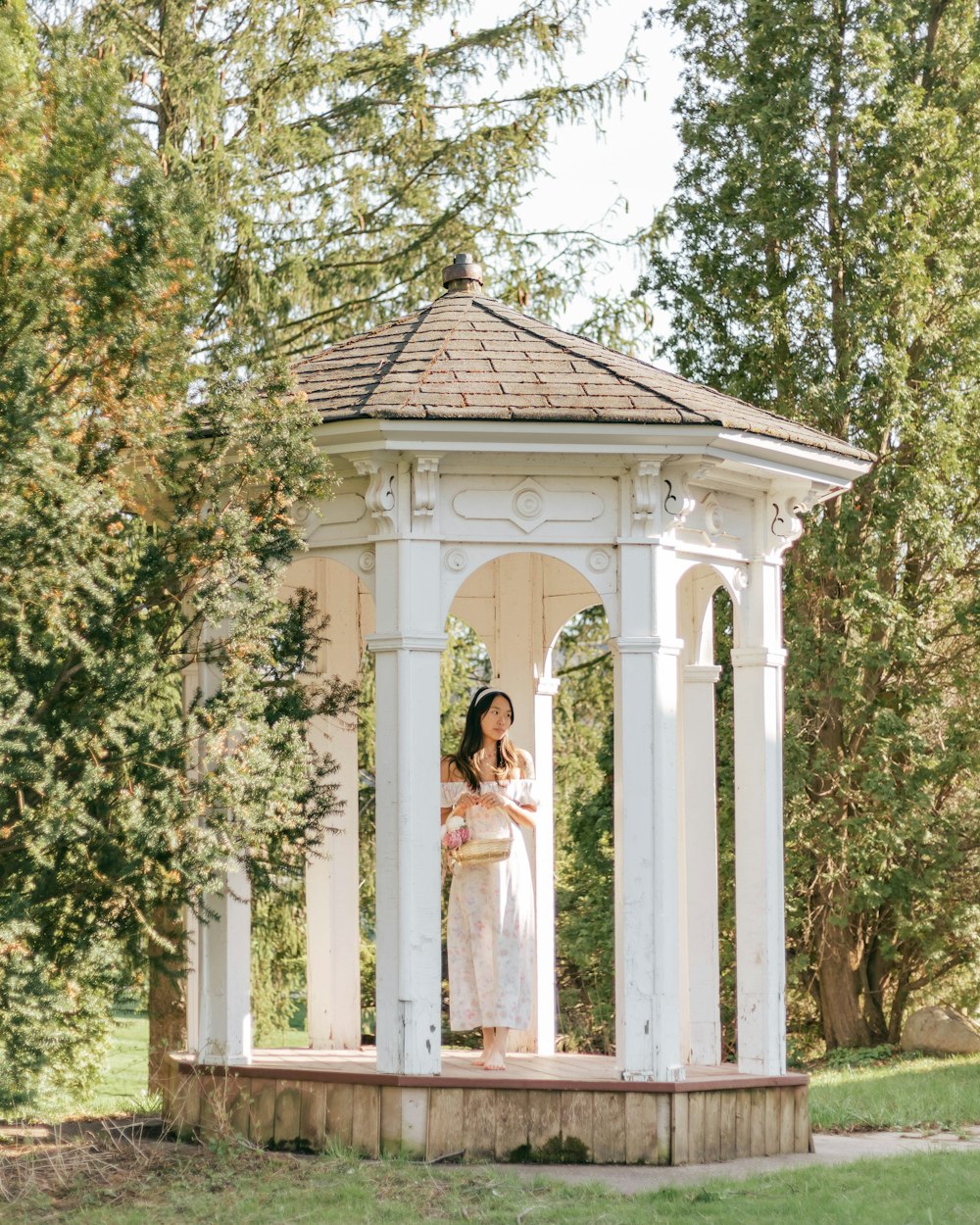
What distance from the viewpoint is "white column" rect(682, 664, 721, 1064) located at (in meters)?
9.66

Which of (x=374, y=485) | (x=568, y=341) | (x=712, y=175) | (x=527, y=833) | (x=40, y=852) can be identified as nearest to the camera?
(x=40, y=852)

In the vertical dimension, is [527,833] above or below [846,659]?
below

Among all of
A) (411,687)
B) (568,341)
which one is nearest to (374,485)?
(411,687)

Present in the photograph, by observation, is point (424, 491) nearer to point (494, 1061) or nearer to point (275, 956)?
point (494, 1061)

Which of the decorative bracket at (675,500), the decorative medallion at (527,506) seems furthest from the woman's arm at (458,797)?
the decorative bracket at (675,500)

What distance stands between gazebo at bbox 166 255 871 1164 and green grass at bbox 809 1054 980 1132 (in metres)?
1.59

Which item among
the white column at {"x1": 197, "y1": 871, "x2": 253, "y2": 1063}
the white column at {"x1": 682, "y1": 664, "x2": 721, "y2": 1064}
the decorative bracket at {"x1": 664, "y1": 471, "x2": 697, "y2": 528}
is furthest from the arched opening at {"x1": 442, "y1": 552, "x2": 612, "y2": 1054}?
the white column at {"x1": 197, "y1": 871, "x2": 253, "y2": 1063}

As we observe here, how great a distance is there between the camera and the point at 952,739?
599 inches

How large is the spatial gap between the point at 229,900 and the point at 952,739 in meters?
8.57

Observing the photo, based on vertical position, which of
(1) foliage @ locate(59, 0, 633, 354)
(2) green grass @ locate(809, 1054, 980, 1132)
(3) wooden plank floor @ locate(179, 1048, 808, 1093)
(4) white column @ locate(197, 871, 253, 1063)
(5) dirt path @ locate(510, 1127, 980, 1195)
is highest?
(1) foliage @ locate(59, 0, 633, 354)

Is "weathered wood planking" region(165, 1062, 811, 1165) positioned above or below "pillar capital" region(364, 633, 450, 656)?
below

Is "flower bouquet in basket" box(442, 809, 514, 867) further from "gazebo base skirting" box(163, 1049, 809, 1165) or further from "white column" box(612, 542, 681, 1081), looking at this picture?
"gazebo base skirting" box(163, 1049, 809, 1165)

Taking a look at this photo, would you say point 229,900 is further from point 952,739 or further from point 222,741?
point 952,739

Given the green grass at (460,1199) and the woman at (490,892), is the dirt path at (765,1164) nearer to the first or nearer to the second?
the green grass at (460,1199)
